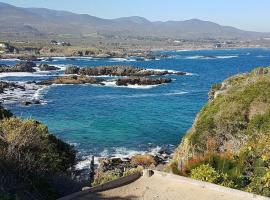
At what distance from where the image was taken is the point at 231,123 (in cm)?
2772

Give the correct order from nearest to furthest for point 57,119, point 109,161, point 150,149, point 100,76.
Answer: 1. point 109,161
2. point 150,149
3. point 57,119
4. point 100,76

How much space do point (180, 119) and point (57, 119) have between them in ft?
37.7

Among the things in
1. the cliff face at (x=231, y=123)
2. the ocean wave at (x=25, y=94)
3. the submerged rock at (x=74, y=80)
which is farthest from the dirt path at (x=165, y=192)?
the submerged rock at (x=74, y=80)

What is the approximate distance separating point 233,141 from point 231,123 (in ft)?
3.73

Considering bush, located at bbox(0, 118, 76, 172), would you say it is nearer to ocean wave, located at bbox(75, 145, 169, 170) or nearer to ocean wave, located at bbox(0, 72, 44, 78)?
ocean wave, located at bbox(75, 145, 169, 170)

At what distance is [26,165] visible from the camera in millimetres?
19250

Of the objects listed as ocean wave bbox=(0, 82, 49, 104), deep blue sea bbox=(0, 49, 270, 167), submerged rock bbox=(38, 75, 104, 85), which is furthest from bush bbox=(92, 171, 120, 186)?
submerged rock bbox=(38, 75, 104, 85)

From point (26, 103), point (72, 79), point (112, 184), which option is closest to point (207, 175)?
point (112, 184)

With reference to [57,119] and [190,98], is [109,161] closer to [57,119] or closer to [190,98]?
[57,119]

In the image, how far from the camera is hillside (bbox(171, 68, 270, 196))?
17969 mm

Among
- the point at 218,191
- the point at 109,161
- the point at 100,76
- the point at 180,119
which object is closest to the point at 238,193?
the point at 218,191

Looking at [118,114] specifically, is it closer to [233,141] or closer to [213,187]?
[233,141]

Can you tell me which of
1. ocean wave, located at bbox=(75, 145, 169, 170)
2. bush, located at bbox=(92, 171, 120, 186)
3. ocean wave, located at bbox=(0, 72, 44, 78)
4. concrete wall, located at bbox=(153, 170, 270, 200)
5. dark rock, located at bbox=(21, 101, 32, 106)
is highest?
Answer: concrete wall, located at bbox=(153, 170, 270, 200)

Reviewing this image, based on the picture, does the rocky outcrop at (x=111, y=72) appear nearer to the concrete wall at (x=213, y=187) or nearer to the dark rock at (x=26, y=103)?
the dark rock at (x=26, y=103)
